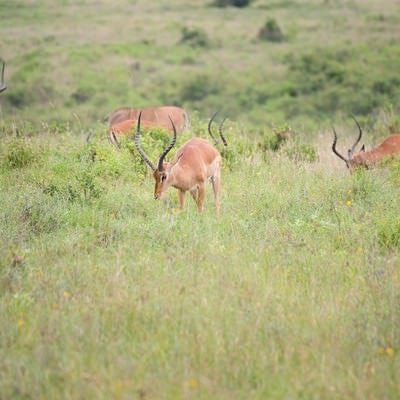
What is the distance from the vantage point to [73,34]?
93.2ft

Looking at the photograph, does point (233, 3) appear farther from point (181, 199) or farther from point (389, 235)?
point (389, 235)

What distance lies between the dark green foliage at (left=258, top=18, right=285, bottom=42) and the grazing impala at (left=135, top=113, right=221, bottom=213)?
2005 cm

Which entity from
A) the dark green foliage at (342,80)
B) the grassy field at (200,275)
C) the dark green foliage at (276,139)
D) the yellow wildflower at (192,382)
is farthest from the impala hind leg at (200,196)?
the dark green foliage at (342,80)

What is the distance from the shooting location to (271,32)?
90.8ft

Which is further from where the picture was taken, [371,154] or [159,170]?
[371,154]

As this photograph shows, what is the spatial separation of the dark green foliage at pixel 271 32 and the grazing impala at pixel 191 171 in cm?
2005

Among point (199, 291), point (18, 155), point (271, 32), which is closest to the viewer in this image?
point (199, 291)

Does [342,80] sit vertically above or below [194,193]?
below

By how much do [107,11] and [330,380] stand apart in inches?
1250

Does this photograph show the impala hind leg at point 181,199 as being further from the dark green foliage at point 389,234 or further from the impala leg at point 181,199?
the dark green foliage at point 389,234

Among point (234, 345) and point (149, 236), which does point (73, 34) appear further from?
point (234, 345)

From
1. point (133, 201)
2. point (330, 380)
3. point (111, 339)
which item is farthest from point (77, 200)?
point (330, 380)

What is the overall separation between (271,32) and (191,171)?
20.9 m

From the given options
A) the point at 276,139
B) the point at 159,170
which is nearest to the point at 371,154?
the point at 276,139
